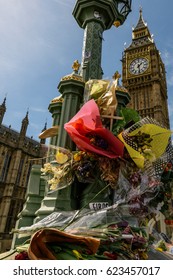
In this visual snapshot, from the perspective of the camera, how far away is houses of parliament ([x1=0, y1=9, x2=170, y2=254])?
2723cm

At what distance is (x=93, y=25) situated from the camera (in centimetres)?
654

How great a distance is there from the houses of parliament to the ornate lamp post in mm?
13264

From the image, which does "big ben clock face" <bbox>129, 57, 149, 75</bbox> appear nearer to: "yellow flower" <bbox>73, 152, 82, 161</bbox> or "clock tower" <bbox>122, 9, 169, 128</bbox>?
"clock tower" <bbox>122, 9, 169, 128</bbox>

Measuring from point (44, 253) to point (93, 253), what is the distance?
21.0 inches

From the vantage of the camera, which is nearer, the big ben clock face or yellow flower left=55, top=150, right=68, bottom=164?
yellow flower left=55, top=150, right=68, bottom=164

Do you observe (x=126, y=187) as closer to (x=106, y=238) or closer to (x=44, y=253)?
(x=106, y=238)

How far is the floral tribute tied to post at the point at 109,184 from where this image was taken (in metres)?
2.70

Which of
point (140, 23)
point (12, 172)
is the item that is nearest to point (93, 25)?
point (12, 172)

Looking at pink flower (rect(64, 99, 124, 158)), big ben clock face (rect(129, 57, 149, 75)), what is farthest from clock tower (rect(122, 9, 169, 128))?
→ pink flower (rect(64, 99, 124, 158))

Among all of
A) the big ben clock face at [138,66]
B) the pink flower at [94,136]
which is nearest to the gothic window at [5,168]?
the pink flower at [94,136]

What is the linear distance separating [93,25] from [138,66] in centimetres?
4472

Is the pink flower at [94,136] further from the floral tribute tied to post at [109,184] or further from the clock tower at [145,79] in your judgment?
the clock tower at [145,79]

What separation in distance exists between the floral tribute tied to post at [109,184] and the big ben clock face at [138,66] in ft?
151
